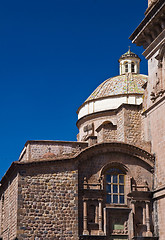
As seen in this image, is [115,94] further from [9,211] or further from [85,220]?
[9,211]

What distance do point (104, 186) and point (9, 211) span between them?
4.80 meters

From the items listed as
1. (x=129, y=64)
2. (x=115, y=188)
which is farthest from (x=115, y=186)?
(x=129, y=64)

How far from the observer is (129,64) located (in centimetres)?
3491

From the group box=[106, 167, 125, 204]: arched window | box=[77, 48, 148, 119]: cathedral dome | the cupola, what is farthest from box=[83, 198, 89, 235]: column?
the cupola

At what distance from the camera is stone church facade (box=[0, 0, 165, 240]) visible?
20.3 meters

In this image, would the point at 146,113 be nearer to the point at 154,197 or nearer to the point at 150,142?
the point at 150,142

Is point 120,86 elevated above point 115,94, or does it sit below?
above

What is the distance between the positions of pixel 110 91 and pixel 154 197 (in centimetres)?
1111

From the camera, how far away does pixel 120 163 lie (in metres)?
22.2

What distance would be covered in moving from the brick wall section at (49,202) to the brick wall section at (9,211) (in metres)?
0.48

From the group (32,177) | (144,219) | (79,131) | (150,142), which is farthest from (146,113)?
(79,131)

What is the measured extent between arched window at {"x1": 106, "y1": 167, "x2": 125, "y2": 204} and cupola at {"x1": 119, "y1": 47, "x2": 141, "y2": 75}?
14.0 m

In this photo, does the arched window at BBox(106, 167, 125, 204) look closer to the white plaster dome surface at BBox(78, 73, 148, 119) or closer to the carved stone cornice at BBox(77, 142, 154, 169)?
the carved stone cornice at BBox(77, 142, 154, 169)

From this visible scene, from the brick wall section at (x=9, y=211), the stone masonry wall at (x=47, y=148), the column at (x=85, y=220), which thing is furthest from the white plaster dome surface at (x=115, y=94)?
the column at (x=85, y=220)
